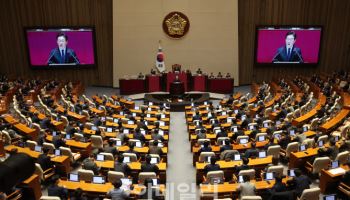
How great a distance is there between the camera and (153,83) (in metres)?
24.6

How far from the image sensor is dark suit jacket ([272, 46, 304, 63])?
87.0 feet

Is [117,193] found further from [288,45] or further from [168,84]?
[288,45]

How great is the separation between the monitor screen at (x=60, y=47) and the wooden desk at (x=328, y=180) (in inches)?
806

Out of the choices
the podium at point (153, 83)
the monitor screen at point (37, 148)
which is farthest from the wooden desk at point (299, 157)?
the podium at point (153, 83)

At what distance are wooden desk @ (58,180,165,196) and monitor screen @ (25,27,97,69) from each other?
59.7ft

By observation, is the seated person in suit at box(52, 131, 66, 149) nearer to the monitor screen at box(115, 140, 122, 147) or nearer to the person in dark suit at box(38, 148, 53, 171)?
the person in dark suit at box(38, 148, 53, 171)

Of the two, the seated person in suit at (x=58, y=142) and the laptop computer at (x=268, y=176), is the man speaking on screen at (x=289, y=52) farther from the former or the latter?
the seated person in suit at (x=58, y=142)

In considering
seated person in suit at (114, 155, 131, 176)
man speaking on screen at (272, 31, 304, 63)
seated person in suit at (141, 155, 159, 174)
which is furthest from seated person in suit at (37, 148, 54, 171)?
man speaking on screen at (272, 31, 304, 63)

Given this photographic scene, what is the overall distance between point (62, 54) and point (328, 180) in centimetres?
2173

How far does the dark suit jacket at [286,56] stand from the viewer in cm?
2652

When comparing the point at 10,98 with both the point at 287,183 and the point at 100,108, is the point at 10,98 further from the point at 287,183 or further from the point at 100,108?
the point at 287,183

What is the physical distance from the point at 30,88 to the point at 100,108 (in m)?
7.49

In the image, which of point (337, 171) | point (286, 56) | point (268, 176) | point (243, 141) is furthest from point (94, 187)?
point (286, 56)

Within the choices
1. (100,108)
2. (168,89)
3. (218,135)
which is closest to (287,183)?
(218,135)
